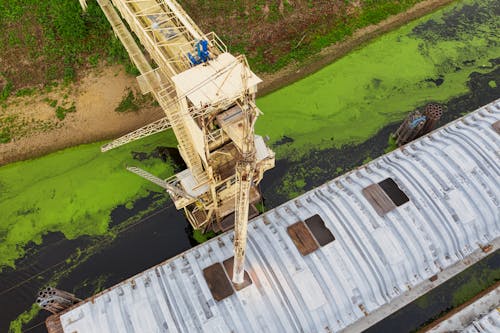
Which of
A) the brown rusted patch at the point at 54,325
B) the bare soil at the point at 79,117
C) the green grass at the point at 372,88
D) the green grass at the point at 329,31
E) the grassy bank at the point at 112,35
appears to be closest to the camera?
the brown rusted patch at the point at 54,325

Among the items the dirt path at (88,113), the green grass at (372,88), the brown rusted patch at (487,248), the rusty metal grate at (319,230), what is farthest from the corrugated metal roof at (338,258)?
the dirt path at (88,113)

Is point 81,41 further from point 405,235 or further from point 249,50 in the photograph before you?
point 405,235

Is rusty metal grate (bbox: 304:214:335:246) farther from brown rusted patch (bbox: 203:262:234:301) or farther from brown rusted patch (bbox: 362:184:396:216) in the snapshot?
brown rusted patch (bbox: 203:262:234:301)

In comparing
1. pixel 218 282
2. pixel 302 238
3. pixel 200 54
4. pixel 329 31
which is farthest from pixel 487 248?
pixel 329 31

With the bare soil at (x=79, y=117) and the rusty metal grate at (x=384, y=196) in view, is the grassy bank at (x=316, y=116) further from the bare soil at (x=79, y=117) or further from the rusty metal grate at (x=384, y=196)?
the rusty metal grate at (x=384, y=196)

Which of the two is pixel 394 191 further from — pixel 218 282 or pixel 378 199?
pixel 218 282
